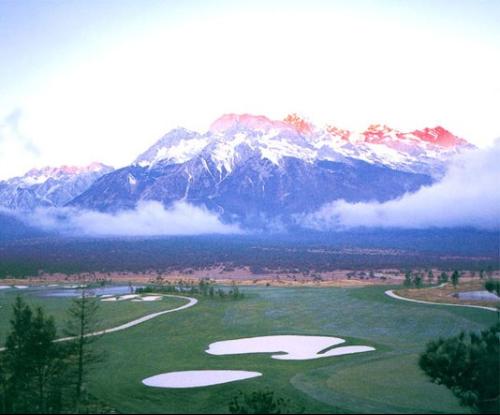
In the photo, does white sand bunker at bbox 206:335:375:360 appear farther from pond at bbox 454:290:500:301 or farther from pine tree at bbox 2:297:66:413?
pond at bbox 454:290:500:301

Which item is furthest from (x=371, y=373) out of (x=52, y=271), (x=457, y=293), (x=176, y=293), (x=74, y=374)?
(x=52, y=271)

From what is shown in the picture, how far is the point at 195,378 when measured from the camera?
46375mm

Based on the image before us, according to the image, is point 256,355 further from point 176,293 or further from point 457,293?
point 176,293

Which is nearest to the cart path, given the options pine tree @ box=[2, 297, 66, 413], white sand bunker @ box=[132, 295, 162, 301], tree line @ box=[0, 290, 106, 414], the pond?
white sand bunker @ box=[132, 295, 162, 301]

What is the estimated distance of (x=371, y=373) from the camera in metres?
45.0

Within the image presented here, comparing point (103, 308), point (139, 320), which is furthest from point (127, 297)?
point (139, 320)

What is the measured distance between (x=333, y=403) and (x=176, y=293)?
8647 cm

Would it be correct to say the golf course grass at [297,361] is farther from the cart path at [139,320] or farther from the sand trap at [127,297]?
the sand trap at [127,297]

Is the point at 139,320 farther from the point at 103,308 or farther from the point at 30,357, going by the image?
the point at 30,357

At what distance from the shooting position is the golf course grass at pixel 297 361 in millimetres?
38062

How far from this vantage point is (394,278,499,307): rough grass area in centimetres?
8443

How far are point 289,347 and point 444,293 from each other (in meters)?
41.6

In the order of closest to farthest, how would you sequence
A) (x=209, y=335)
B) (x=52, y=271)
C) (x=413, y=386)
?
(x=413, y=386) < (x=209, y=335) < (x=52, y=271)

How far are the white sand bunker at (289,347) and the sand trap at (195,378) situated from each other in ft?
27.0
